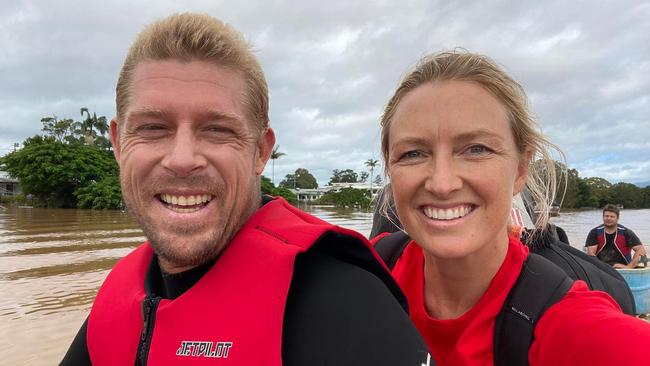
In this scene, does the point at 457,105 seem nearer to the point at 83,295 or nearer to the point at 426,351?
the point at 426,351

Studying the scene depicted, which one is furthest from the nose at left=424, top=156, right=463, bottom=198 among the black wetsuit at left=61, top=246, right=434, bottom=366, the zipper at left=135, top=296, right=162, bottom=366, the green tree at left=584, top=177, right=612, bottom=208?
the green tree at left=584, top=177, right=612, bottom=208

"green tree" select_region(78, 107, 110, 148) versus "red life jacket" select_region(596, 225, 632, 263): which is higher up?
"green tree" select_region(78, 107, 110, 148)

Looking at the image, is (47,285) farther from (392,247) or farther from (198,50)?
(198,50)

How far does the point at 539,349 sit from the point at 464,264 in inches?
20.2

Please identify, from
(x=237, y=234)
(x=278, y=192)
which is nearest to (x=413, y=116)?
Answer: (x=237, y=234)

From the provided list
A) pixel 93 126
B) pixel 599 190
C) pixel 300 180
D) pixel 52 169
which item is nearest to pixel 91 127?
pixel 93 126

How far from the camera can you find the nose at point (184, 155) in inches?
63.3

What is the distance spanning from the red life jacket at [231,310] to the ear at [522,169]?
896 mm

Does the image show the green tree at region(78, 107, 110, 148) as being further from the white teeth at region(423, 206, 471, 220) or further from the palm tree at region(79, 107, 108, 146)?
the white teeth at region(423, 206, 471, 220)

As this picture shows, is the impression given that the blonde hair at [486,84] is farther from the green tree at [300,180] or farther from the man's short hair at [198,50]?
the green tree at [300,180]

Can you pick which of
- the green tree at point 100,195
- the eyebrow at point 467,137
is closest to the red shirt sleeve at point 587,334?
the eyebrow at point 467,137

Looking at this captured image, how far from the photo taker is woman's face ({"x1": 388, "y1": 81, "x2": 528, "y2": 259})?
5.60 feet

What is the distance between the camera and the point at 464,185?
1713 mm

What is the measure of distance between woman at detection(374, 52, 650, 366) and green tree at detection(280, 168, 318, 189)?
340 ft
